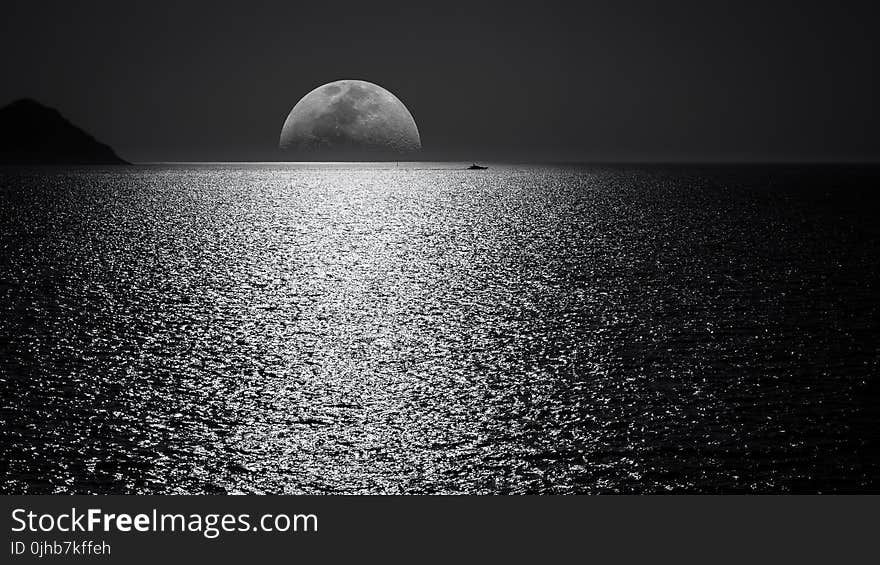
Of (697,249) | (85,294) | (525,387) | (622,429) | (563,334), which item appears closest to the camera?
(622,429)

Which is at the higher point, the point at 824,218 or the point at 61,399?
the point at 824,218

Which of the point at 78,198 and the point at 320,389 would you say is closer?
the point at 320,389

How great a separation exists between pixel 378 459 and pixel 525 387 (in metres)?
7.09

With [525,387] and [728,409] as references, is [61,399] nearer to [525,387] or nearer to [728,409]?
[525,387]

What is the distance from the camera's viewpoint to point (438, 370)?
26453 millimetres

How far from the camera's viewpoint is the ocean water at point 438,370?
1891 centimetres

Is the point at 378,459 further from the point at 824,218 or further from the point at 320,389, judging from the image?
the point at 824,218

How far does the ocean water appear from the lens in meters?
18.9

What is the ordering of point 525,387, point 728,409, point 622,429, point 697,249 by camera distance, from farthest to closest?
point 697,249 → point 525,387 → point 728,409 → point 622,429

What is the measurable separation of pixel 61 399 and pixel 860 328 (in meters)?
31.5

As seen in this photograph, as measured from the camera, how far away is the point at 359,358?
28.0m

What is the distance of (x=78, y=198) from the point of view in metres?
115

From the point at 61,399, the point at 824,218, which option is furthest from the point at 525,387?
the point at 824,218

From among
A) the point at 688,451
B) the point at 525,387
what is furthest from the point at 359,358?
the point at 688,451
